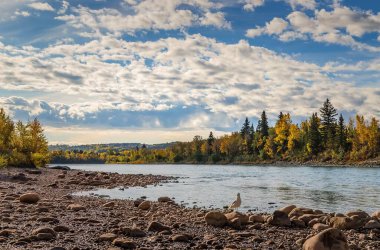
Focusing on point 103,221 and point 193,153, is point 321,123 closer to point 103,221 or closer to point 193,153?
point 193,153

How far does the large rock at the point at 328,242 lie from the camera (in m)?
10.5

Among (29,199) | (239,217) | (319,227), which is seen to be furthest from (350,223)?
(29,199)

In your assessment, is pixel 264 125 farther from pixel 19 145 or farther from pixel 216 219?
pixel 216 219

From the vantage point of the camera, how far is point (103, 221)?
50.2ft

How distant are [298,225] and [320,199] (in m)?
13.8

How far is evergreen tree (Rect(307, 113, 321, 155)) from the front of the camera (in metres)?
125

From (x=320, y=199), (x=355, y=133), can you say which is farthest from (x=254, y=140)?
(x=320, y=199)

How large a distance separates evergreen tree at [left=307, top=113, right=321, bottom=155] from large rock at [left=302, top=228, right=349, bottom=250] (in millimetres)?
118987

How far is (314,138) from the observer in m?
125

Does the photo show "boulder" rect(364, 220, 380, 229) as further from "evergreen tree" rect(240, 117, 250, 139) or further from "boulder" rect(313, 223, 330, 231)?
"evergreen tree" rect(240, 117, 250, 139)

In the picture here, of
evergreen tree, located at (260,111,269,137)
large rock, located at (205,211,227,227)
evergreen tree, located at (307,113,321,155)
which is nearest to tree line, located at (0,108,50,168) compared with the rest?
large rock, located at (205,211,227,227)

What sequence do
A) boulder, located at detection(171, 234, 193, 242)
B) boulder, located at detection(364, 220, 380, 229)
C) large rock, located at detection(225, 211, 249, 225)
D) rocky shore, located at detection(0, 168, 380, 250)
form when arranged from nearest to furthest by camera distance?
rocky shore, located at detection(0, 168, 380, 250) → boulder, located at detection(171, 234, 193, 242) → boulder, located at detection(364, 220, 380, 229) → large rock, located at detection(225, 211, 249, 225)

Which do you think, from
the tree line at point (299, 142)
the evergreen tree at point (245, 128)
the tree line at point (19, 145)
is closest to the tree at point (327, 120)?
the tree line at point (299, 142)

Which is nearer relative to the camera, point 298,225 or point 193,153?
point 298,225
